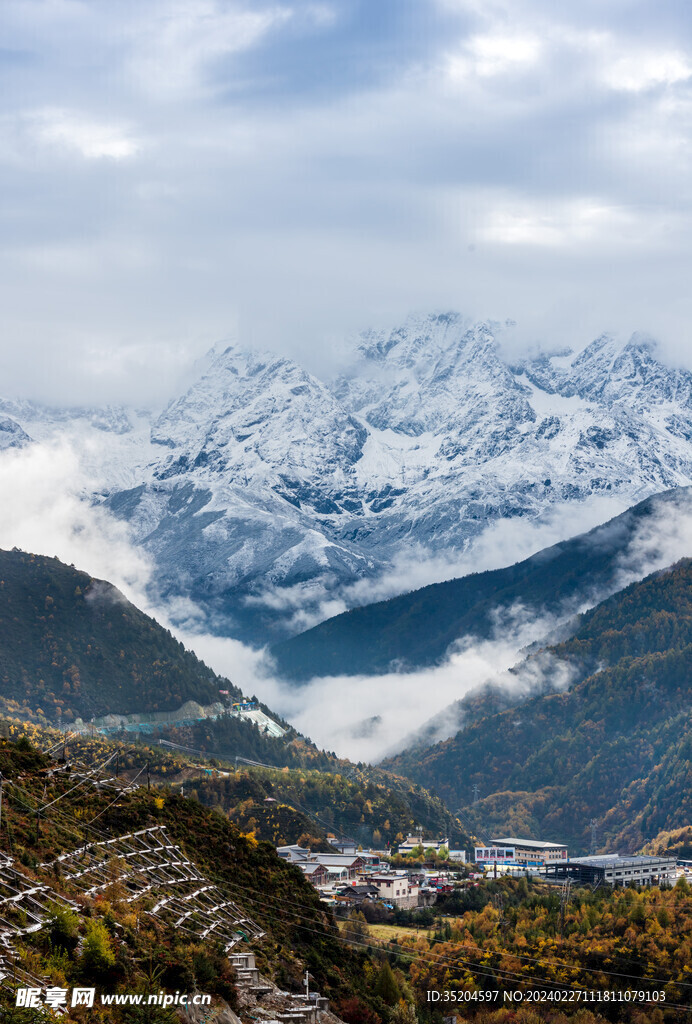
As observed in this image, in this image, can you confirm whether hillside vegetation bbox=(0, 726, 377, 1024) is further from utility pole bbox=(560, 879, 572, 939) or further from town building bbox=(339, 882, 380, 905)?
town building bbox=(339, 882, 380, 905)

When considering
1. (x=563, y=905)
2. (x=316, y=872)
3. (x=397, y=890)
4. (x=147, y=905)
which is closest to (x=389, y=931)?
(x=563, y=905)

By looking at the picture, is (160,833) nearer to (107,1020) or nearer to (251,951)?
(251,951)

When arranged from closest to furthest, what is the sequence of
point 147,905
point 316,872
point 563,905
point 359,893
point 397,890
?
point 147,905 < point 563,905 < point 359,893 < point 397,890 < point 316,872

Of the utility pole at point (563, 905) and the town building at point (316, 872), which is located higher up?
the town building at point (316, 872)

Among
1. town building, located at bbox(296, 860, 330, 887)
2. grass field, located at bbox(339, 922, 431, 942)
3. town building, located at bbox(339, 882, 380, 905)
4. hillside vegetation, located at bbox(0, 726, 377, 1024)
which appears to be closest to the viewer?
hillside vegetation, located at bbox(0, 726, 377, 1024)

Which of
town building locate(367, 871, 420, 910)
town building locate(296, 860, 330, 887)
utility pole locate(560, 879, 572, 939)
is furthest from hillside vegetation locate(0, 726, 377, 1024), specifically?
town building locate(296, 860, 330, 887)

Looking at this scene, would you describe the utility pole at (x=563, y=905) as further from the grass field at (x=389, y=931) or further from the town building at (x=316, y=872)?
the town building at (x=316, y=872)

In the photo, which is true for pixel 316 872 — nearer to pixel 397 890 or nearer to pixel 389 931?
pixel 397 890

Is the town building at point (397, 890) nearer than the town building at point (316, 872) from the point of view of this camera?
Yes

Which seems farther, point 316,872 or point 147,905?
point 316,872

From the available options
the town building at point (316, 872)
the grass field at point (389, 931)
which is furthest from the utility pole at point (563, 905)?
the town building at point (316, 872)

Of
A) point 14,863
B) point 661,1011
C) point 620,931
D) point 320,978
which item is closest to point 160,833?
point 320,978

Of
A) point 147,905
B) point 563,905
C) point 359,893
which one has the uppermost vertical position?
point 359,893

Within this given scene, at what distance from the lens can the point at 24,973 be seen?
149 ft
